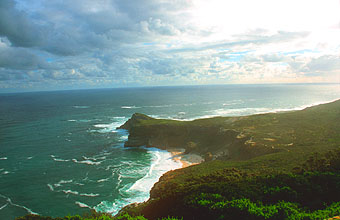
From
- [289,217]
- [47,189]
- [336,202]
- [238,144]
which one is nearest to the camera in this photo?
[289,217]

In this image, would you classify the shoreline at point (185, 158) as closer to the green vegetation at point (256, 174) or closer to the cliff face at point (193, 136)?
the cliff face at point (193, 136)

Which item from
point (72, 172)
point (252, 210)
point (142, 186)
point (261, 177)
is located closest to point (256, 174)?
point (261, 177)

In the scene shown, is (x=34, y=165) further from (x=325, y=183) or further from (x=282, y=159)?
(x=325, y=183)

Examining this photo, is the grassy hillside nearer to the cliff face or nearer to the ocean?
the cliff face

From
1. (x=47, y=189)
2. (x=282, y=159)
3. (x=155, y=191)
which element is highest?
(x=282, y=159)

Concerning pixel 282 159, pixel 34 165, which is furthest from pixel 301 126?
pixel 34 165

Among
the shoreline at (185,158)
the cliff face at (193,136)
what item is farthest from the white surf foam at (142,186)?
the cliff face at (193,136)
